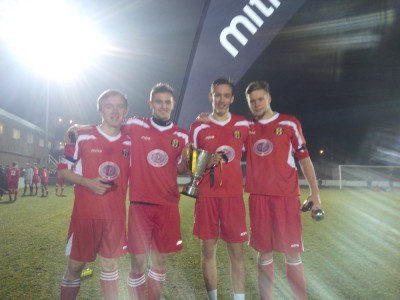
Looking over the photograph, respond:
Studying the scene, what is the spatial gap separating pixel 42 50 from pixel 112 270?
26503mm

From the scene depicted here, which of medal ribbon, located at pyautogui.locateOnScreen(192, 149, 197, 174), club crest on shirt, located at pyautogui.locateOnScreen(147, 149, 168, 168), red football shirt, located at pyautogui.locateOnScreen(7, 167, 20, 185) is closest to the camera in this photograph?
medal ribbon, located at pyautogui.locateOnScreen(192, 149, 197, 174)

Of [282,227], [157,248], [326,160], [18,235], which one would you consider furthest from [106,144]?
[326,160]

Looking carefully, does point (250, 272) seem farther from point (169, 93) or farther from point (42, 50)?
Answer: point (42, 50)

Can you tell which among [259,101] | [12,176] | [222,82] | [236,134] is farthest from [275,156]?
[12,176]

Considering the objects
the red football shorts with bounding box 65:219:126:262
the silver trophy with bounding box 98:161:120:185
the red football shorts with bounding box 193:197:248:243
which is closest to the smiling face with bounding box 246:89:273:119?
the red football shorts with bounding box 193:197:248:243

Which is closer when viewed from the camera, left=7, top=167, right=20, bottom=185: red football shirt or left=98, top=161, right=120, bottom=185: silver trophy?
left=98, top=161, right=120, bottom=185: silver trophy

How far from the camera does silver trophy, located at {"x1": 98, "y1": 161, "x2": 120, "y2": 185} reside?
8.93ft

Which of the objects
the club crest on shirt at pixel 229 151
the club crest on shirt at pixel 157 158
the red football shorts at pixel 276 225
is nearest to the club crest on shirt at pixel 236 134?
the club crest on shirt at pixel 229 151

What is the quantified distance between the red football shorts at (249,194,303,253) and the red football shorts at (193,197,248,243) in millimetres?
124

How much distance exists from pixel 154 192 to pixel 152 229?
0.32m

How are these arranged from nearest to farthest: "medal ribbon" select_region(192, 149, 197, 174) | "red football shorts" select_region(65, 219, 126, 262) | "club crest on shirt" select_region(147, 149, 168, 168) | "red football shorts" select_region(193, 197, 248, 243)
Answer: "red football shorts" select_region(65, 219, 126, 262), "medal ribbon" select_region(192, 149, 197, 174), "club crest on shirt" select_region(147, 149, 168, 168), "red football shorts" select_region(193, 197, 248, 243)

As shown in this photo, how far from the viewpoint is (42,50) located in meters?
25.0

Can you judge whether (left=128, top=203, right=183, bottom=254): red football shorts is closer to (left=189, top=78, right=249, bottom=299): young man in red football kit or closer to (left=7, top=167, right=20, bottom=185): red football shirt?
(left=189, top=78, right=249, bottom=299): young man in red football kit

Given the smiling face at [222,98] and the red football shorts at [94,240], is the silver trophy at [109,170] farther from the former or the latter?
the smiling face at [222,98]
